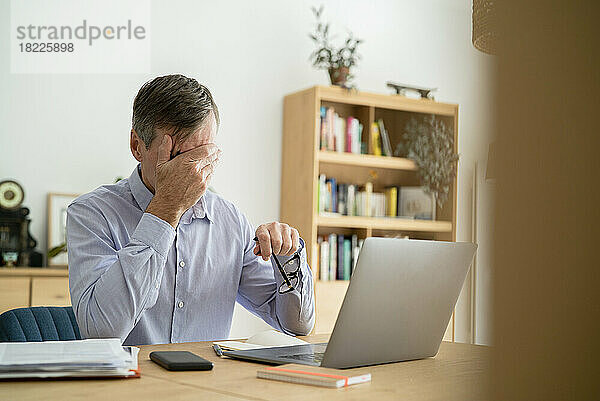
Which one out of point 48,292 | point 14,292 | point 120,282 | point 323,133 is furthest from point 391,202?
point 120,282

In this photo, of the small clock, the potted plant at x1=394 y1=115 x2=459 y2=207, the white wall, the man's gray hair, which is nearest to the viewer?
the man's gray hair

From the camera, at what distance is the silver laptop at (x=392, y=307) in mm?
1049

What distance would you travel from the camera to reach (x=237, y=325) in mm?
4133

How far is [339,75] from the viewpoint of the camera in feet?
13.7

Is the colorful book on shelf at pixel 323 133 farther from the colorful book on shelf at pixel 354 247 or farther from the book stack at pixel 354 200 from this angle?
the colorful book on shelf at pixel 354 247

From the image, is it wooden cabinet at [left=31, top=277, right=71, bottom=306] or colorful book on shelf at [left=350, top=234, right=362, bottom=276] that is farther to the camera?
colorful book on shelf at [left=350, top=234, right=362, bottom=276]

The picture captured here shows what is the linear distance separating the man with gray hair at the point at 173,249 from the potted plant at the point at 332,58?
7.94 ft

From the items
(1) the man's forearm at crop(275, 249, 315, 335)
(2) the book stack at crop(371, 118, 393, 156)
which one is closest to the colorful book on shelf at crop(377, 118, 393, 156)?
(2) the book stack at crop(371, 118, 393, 156)

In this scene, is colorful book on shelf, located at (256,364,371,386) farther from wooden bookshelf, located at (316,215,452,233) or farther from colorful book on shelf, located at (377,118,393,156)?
colorful book on shelf, located at (377,118,393,156)

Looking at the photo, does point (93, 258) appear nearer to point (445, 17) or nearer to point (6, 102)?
point (6, 102)

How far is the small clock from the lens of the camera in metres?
3.42

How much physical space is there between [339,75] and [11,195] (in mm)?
1989

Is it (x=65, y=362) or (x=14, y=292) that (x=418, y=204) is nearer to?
(x=14, y=292)

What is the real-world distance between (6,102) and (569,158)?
3683 millimetres
